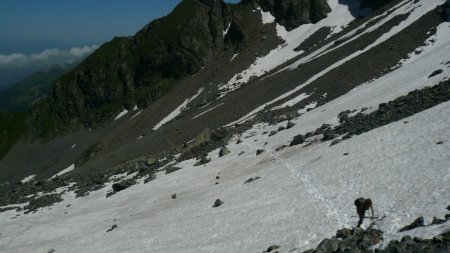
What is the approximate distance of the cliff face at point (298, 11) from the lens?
129m

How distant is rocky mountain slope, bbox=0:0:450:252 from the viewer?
23.0 meters

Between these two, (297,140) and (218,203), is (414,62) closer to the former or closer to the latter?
(297,140)

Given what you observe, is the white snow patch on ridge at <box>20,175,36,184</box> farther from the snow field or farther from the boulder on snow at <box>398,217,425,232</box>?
the boulder on snow at <box>398,217,425,232</box>

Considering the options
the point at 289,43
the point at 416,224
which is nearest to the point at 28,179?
the point at 289,43

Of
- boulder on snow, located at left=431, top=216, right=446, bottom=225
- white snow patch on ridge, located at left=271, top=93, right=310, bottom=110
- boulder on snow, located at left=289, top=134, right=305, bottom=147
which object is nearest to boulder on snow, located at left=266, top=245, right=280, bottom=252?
boulder on snow, located at left=431, top=216, right=446, bottom=225

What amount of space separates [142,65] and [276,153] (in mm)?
122141

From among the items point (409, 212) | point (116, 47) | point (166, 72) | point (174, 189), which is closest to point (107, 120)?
point (166, 72)

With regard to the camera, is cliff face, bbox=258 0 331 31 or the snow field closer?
the snow field

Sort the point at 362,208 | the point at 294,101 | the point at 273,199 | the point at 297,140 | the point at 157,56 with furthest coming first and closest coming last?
the point at 157,56 → the point at 294,101 → the point at 297,140 → the point at 273,199 → the point at 362,208

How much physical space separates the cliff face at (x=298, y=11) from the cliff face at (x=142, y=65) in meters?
19.6

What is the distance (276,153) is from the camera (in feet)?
136

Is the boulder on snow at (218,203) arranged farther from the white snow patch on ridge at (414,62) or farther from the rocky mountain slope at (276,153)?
the white snow patch on ridge at (414,62)

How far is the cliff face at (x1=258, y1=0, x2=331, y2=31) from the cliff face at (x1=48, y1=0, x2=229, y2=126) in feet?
64.2

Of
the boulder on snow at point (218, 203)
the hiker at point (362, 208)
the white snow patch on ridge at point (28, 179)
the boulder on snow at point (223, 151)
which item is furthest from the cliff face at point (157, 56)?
the hiker at point (362, 208)
